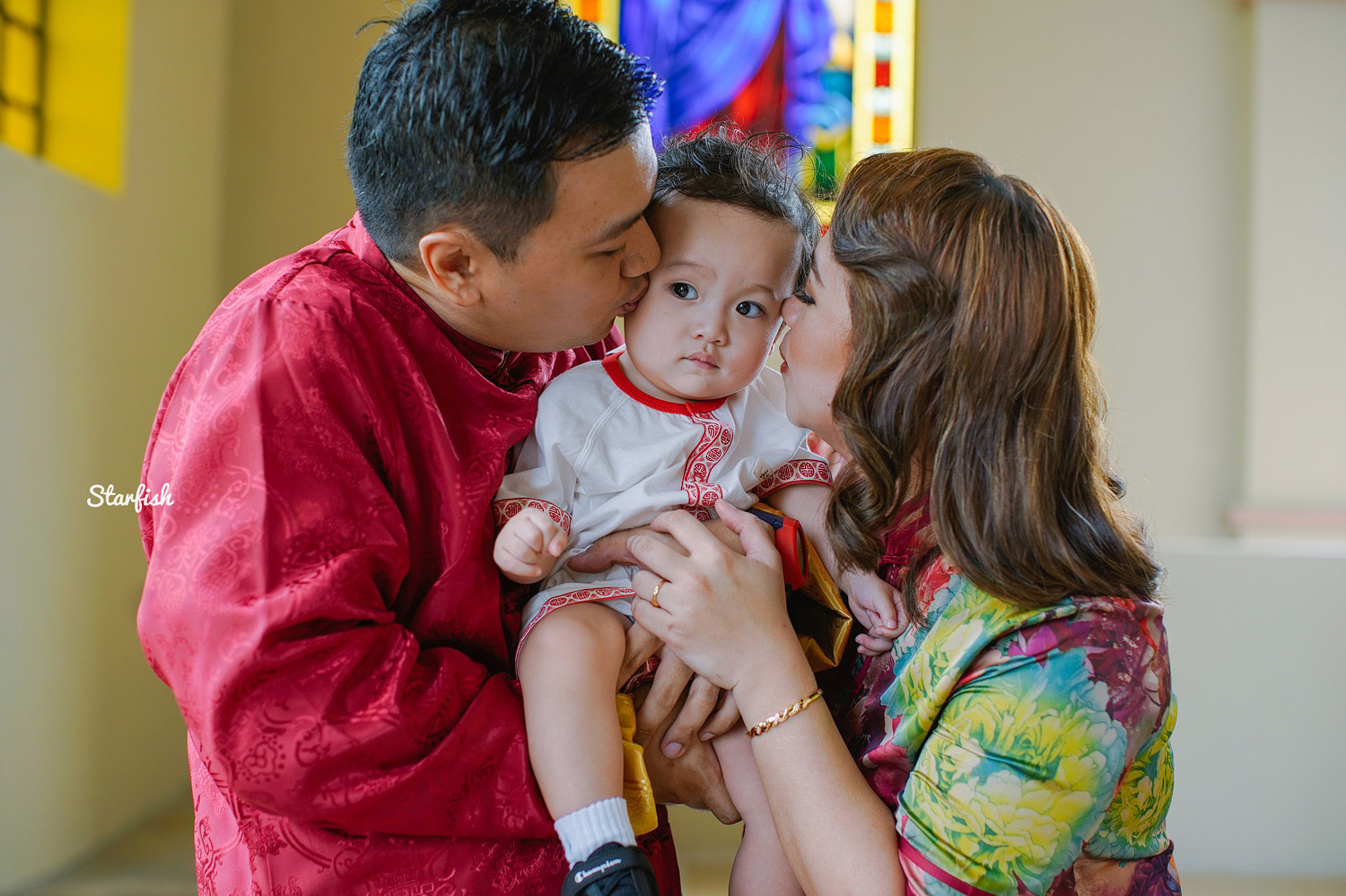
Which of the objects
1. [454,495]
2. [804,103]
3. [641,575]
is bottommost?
[641,575]

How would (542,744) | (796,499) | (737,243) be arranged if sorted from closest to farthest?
1. (542,744)
2. (737,243)
3. (796,499)

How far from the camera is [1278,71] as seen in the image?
4312 mm

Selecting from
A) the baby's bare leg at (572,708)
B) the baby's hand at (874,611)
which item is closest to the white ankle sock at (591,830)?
the baby's bare leg at (572,708)

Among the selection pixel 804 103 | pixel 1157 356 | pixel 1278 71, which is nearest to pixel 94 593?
pixel 804 103

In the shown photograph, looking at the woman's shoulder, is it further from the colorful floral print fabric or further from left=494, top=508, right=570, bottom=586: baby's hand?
left=494, top=508, right=570, bottom=586: baby's hand

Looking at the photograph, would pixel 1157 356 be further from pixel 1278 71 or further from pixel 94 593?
pixel 94 593

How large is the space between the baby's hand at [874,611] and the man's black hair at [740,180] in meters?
0.50

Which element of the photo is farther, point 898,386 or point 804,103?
point 804,103

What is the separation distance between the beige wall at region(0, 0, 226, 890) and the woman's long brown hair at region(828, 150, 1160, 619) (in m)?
2.67

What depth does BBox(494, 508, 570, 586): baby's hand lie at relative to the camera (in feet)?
4.49

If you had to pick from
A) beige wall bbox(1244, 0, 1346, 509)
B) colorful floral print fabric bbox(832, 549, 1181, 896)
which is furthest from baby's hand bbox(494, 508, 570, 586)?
beige wall bbox(1244, 0, 1346, 509)

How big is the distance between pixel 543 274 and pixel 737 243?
0.33 meters

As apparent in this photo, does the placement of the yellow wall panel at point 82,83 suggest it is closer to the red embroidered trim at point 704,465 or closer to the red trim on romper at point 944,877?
the red embroidered trim at point 704,465

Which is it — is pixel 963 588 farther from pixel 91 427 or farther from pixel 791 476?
pixel 91 427
